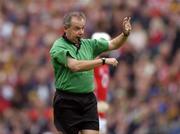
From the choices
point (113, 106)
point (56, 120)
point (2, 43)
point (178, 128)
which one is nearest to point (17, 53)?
point (2, 43)

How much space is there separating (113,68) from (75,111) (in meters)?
7.06

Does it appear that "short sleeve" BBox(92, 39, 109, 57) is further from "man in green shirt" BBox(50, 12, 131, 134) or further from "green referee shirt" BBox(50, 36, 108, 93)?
"green referee shirt" BBox(50, 36, 108, 93)

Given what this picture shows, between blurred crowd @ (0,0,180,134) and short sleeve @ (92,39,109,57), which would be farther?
blurred crowd @ (0,0,180,134)

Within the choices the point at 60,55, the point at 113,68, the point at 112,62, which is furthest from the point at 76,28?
the point at 113,68

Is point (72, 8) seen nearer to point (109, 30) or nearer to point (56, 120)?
point (109, 30)

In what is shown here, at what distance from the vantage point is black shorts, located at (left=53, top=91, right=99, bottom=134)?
41.0 feet

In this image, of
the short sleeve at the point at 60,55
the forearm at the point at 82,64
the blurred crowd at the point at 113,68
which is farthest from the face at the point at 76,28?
the blurred crowd at the point at 113,68

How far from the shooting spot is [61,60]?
12227mm

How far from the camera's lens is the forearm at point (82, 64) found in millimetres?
11984

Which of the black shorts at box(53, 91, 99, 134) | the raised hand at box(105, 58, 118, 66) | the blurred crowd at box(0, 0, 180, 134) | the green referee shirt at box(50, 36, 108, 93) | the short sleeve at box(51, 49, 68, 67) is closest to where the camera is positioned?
the raised hand at box(105, 58, 118, 66)

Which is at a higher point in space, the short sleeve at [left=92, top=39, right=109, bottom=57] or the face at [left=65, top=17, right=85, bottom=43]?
the face at [left=65, top=17, right=85, bottom=43]

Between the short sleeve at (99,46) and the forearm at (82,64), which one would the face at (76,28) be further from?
the short sleeve at (99,46)

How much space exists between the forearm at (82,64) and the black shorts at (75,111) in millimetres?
537

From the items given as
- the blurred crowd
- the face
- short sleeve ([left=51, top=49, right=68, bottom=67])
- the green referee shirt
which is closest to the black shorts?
the green referee shirt
